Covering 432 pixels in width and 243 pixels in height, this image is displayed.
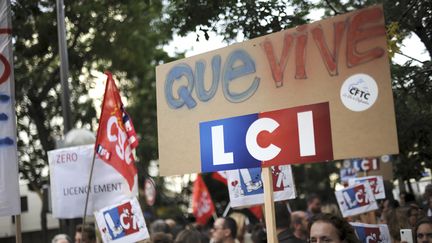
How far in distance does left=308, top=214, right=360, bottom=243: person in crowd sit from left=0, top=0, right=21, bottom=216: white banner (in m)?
2.77

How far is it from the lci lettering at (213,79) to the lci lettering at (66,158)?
2.93m

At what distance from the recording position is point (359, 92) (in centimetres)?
393

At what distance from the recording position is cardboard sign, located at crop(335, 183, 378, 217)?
29.6 feet

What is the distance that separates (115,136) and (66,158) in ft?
4.14

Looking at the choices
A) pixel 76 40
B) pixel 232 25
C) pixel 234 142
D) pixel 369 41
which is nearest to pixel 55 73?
pixel 76 40

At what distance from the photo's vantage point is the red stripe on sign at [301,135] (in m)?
4.12

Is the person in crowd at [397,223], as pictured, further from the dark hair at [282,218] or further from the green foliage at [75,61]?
the green foliage at [75,61]

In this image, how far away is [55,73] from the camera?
16.2 meters

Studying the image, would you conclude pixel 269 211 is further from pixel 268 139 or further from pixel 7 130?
pixel 7 130

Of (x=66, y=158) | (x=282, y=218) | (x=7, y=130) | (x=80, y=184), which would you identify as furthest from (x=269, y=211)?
(x=66, y=158)

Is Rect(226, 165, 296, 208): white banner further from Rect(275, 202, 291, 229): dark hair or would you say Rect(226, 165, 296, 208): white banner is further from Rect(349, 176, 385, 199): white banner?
Rect(349, 176, 385, 199): white banner

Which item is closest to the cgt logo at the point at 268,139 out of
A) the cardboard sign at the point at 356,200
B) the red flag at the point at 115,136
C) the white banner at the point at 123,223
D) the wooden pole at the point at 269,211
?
the wooden pole at the point at 269,211

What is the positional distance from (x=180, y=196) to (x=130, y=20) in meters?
15.3

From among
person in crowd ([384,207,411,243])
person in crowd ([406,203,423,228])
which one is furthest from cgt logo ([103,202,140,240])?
person in crowd ([406,203,423,228])
